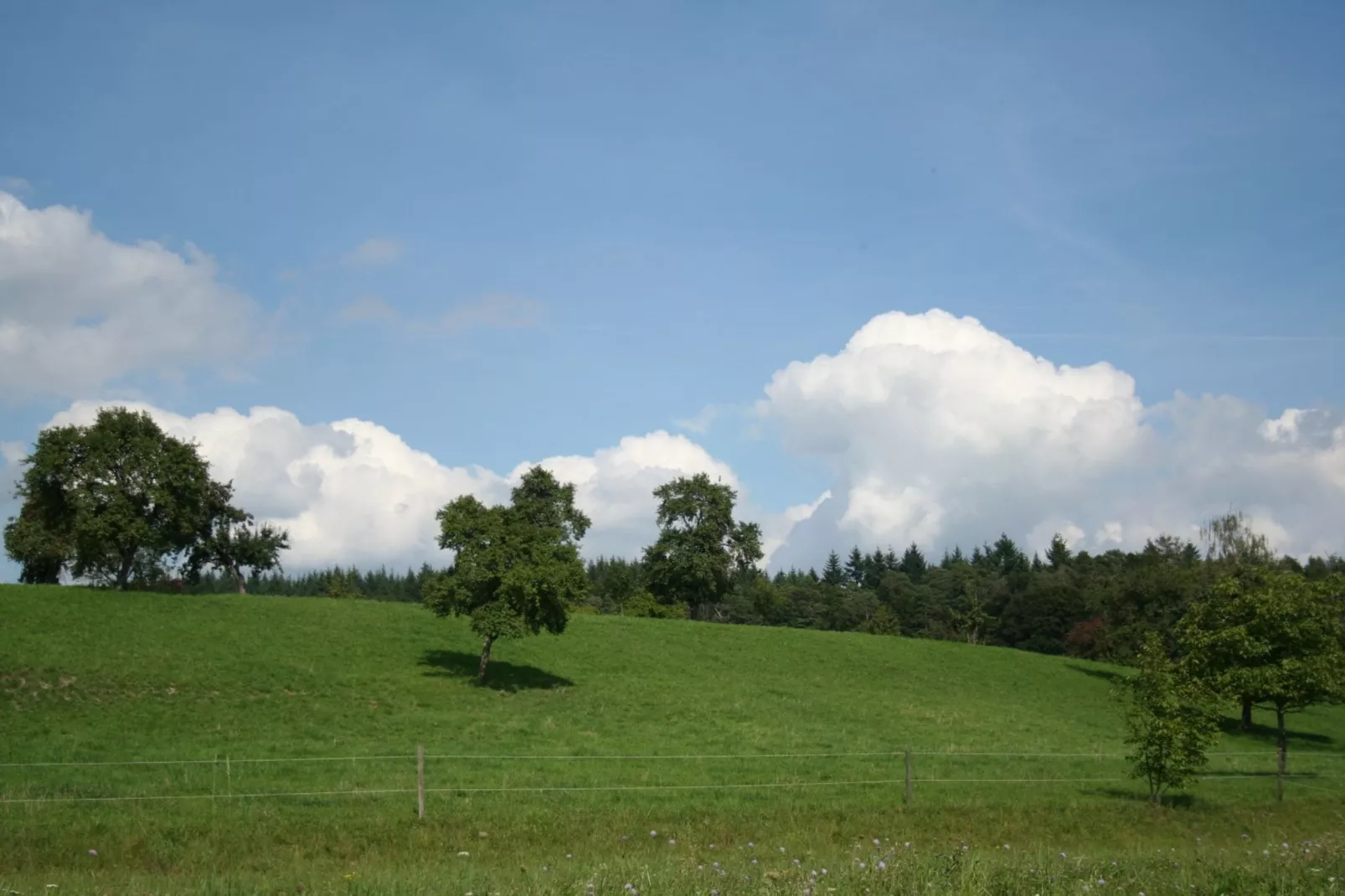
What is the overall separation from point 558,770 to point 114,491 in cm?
3972

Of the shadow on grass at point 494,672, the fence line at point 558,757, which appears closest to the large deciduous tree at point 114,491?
the shadow on grass at point 494,672

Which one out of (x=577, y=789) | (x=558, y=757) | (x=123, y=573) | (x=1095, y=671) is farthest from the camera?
(x=1095, y=671)

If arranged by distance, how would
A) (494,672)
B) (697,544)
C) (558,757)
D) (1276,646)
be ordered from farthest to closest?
(697,544)
(494,672)
(1276,646)
(558,757)

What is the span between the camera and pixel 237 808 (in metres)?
19.8

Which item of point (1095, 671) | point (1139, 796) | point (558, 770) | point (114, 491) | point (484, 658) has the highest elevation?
point (114, 491)

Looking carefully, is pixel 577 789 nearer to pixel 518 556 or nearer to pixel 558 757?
pixel 558 757

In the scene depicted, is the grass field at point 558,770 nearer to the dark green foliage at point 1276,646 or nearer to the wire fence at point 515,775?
the wire fence at point 515,775

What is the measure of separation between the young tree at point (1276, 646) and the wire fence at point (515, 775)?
368 centimetres

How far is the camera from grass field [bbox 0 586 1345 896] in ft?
41.3

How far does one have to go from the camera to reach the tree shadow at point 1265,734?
5103 centimetres

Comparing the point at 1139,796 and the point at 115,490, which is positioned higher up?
the point at 115,490

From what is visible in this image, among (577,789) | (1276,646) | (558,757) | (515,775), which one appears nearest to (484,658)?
(515,775)

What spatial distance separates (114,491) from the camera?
5369cm

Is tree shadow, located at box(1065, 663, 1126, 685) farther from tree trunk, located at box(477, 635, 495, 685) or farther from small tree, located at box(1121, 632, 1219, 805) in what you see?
tree trunk, located at box(477, 635, 495, 685)
